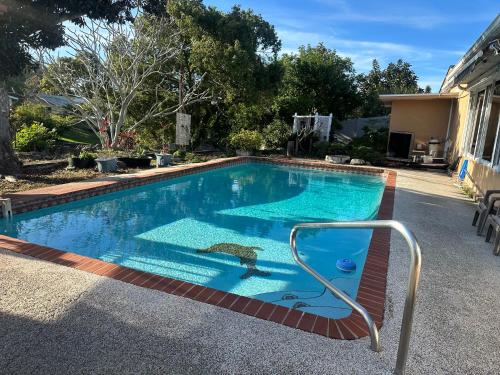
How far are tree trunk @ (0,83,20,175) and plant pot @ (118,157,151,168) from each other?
3.44 meters

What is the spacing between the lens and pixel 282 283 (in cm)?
490

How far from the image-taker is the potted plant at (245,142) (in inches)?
691

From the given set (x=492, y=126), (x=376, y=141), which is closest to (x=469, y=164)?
(x=492, y=126)

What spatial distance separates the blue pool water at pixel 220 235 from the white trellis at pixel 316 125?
8.52m

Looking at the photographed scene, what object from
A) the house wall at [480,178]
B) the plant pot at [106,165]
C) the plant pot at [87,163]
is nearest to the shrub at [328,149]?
the house wall at [480,178]

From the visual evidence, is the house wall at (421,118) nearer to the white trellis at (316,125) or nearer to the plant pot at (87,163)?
the white trellis at (316,125)

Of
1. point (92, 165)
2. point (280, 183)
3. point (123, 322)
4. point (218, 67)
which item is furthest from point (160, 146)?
point (123, 322)

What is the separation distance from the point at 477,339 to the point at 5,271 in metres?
4.64

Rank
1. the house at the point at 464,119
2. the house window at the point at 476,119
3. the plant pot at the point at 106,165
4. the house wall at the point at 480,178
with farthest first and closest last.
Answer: the plant pot at the point at 106,165, the house window at the point at 476,119, the house wall at the point at 480,178, the house at the point at 464,119

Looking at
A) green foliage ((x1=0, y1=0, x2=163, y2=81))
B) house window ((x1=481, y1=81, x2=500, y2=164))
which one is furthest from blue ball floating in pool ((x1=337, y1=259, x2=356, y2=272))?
house window ((x1=481, y1=81, x2=500, y2=164))

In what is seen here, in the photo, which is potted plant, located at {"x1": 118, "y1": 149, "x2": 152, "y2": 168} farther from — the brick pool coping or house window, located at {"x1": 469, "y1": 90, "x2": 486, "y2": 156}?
house window, located at {"x1": 469, "y1": 90, "x2": 486, "y2": 156}

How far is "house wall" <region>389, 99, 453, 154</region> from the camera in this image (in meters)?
16.4

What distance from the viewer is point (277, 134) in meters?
19.5

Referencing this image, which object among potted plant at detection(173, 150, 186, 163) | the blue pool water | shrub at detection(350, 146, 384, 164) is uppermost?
shrub at detection(350, 146, 384, 164)
